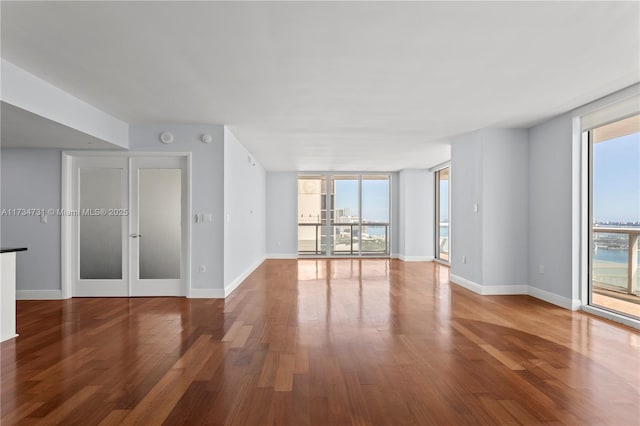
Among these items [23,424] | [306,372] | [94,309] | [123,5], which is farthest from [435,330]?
[94,309]

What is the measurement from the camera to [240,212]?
725 centimetres

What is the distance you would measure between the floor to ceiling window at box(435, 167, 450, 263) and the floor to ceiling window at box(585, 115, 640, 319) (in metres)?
5.18

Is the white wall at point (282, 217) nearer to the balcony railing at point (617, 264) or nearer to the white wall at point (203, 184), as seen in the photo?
the white wall at point (203, 184)

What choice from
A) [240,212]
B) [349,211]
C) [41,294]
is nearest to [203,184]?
[240,212]

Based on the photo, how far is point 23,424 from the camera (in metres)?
2.23

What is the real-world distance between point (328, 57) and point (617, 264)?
164 inches

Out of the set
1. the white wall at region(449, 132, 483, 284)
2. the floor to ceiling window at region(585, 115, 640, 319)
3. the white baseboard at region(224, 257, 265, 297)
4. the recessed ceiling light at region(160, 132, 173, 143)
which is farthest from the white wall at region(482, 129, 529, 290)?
the recessed ceiling light at region(160, 132, 173, 143)

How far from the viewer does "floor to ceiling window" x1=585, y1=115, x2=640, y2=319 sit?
437 centimetres

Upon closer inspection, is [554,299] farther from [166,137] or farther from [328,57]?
[166,137]

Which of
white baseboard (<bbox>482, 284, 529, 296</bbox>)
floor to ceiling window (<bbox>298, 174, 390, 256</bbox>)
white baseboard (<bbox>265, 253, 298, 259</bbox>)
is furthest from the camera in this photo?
floor to ceiling window (<bbox>298, 174, 390, 256</bbox>)

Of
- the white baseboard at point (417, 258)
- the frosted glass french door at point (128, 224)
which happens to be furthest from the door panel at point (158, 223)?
the white baseboard at point (417, 258)

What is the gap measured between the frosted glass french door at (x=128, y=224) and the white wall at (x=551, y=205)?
5.28m

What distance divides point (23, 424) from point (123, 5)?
2.58 m

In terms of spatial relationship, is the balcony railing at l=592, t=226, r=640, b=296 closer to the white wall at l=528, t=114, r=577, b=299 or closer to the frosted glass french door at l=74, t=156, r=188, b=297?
the white wall at l=528, t=114, r=577, b=299
